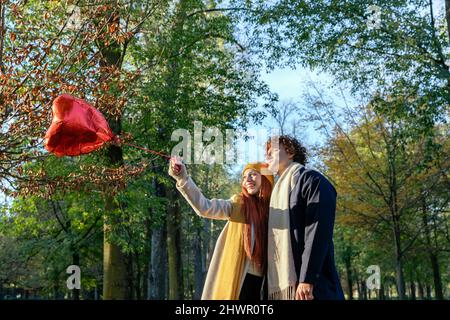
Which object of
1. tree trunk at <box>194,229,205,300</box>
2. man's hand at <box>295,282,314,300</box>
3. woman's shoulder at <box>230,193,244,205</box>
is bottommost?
man's hand at <box>295,282,314,300</box>

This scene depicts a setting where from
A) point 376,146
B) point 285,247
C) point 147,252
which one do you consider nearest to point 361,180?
point 376,146

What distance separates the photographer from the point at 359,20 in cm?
1229

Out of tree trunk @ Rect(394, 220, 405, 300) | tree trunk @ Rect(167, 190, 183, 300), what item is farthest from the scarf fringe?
tree trunk @ Rect(167, 190, 183, 300)

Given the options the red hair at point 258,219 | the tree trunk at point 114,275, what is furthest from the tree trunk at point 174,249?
the red hair at point 258,219

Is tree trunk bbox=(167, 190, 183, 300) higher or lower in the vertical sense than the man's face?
higher

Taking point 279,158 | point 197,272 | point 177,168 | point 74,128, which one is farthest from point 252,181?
point 197,272

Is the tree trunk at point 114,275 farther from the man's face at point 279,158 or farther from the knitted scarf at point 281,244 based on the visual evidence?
the knitted scarf at point 281,244

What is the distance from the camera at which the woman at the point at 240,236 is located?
4.57m

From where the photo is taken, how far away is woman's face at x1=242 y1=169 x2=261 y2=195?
15.9 ft

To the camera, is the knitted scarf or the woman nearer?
the knitted scarf

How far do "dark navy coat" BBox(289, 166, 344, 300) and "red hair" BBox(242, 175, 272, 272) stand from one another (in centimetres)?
44

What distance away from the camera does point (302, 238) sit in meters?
4.24

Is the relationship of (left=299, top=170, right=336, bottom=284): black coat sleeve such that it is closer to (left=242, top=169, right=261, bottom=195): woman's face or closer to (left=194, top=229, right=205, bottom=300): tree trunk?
(left=242, top=169, right=261, bottom=195): woman's face
